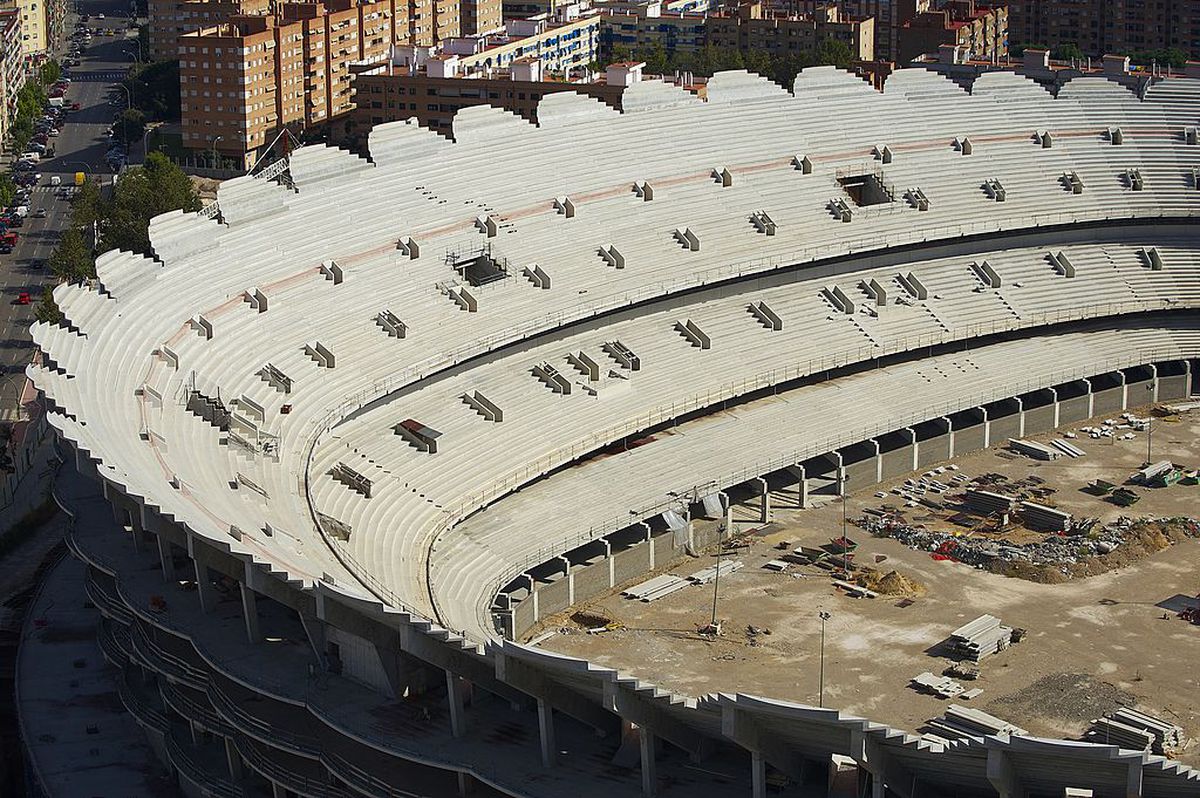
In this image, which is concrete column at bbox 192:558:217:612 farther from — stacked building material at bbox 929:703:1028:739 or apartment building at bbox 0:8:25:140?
apartment building at bbox 0:8:25:140

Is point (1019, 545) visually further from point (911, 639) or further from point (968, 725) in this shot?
point (968, 725)

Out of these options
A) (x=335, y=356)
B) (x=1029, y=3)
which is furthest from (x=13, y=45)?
(x=335, y=356)

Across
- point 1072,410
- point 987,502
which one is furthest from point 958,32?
point 987,502

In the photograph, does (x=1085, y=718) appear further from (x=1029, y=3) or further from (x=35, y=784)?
(x=1029, y=3)

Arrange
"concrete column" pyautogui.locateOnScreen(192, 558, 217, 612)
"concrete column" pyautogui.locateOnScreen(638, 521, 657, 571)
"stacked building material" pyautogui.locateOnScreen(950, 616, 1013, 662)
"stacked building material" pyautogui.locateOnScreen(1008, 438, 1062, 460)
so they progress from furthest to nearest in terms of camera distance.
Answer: "stacked building material" pyautogui.locateOnScreen(1008, 438, 1062, 460), "concrete column" pyautogui.locateOnScreen(638, 521, 657, 571), "stacked building material" pyautogui.locateOnScreen(950, 616, 1013, 662), "concrete column" pyautogui.locateOnScreen(192, 558, 217, 612)

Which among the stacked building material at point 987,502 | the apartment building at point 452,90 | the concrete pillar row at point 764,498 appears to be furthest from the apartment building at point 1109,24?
the concrete pillar row at point 764,498

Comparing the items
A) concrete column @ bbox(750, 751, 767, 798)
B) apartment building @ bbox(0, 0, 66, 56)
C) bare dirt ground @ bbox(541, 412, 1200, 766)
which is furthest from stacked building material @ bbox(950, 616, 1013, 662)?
apartment building @ bbox(0, 0, 66, 56)

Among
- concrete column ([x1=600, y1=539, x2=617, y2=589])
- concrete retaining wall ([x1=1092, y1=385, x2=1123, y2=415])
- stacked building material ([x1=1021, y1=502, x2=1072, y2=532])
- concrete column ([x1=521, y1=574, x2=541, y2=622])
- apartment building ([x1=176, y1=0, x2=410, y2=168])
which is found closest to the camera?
concrete column ([x1=521, y1=574, x2=541, y2=622])
